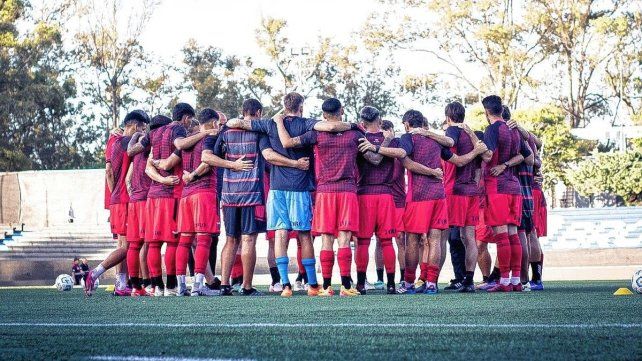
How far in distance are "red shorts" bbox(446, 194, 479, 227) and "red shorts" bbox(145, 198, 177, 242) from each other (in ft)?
9.69

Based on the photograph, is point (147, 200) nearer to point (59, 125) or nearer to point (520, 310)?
point (520, 310)

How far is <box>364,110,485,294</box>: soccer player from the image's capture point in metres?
11.5

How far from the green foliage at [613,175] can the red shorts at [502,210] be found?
3349cm

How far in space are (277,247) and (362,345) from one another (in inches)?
239

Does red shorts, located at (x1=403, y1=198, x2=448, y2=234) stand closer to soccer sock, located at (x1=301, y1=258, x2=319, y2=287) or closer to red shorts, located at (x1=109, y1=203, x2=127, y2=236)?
soccer sock, located at (x1=301, y1=258, x2=319, y2=287)

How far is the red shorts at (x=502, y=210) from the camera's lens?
11.8 m

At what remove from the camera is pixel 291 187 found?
35.8 feet

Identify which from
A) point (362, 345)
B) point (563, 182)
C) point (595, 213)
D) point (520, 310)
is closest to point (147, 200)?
point (520, 310)

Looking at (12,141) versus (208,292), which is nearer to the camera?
(208,292)

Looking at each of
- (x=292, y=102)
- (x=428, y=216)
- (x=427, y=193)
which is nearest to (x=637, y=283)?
(x=428, y=216)

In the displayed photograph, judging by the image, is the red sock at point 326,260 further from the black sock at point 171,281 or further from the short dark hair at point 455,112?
the short dark hair at point 455,112

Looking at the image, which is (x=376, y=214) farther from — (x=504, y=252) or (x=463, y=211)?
(x=504, y=252)

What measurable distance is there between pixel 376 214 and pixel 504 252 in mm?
1445

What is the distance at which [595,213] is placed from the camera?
35469 mm
